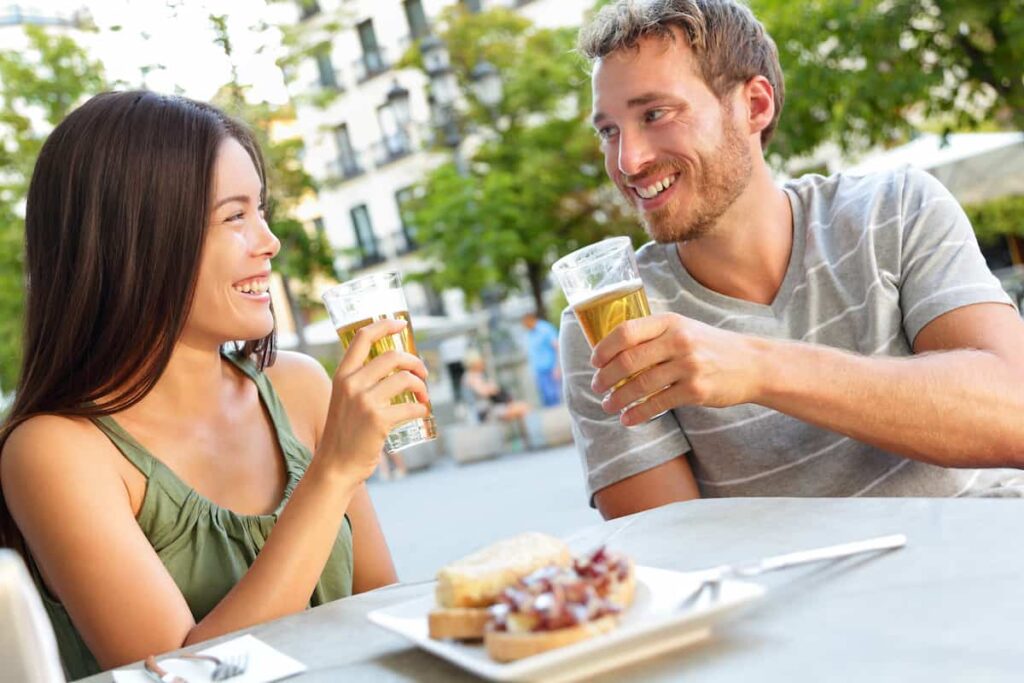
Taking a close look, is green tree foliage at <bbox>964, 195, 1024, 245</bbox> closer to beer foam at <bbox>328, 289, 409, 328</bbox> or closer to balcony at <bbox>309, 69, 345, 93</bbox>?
beer foam at <bbox>328, 289, 409, 328</bbox>

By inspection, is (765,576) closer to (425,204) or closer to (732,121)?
(732,121)

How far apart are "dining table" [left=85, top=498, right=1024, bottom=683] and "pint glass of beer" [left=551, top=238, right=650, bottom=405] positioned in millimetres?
330

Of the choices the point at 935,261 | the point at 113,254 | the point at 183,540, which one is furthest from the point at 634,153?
the point at 183,540

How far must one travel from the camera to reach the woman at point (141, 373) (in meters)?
2.18

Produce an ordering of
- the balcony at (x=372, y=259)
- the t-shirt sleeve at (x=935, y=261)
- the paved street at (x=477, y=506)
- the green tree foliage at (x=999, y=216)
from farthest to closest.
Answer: the balcony at (x=372, y=259)
the green tree foliage at (x=999, y=216)
the paved street at (x=477, y=506)
the t-shirt sleeve at (x=935, y=261)

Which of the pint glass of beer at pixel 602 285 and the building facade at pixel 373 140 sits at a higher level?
the building facade at pixel 373 140

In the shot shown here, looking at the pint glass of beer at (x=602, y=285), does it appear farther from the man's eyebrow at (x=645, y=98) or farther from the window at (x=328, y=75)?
the window at (x=328, y=75)

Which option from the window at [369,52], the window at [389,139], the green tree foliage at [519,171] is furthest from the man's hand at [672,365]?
the window at [369,52]

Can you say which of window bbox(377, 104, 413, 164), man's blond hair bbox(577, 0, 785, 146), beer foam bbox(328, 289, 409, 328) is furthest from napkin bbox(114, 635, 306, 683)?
window bbox(377, 104, 413, 164)

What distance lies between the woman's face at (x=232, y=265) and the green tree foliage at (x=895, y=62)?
817 cm

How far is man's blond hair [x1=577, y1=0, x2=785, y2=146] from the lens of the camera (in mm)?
2566

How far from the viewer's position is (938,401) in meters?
2.04

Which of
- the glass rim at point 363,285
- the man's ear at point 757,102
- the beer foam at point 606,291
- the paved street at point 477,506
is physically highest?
the man's ear at point 757,102

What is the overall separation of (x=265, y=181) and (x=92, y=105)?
44 centimetres
